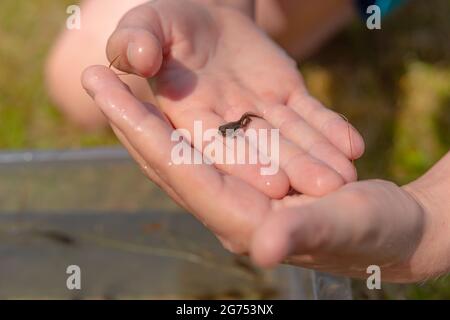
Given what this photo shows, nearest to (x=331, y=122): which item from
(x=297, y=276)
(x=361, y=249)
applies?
(x=361, y=249)

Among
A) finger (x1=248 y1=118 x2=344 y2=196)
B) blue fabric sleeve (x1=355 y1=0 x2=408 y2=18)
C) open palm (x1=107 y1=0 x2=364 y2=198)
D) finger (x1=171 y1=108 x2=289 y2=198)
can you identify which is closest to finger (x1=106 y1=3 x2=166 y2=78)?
open palm (x1=107 y1=0 x2=364 y2=198)

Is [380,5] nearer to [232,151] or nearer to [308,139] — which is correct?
[308,139]

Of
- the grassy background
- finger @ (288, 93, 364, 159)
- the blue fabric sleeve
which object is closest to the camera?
finger @ (288, 93, 364, 159)

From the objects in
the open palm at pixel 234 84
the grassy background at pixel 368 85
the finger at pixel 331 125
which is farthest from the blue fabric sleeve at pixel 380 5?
the finger at pixel 331 125

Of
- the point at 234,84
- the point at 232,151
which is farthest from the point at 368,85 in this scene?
the point at 232,151

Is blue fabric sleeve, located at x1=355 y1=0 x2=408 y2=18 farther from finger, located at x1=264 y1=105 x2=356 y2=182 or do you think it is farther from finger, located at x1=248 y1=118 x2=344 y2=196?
finger, located at x1=248 y1=118 x2=344 y2=196

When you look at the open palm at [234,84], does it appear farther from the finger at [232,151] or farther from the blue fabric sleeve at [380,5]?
the blue fabric sleeve at [380,5]
